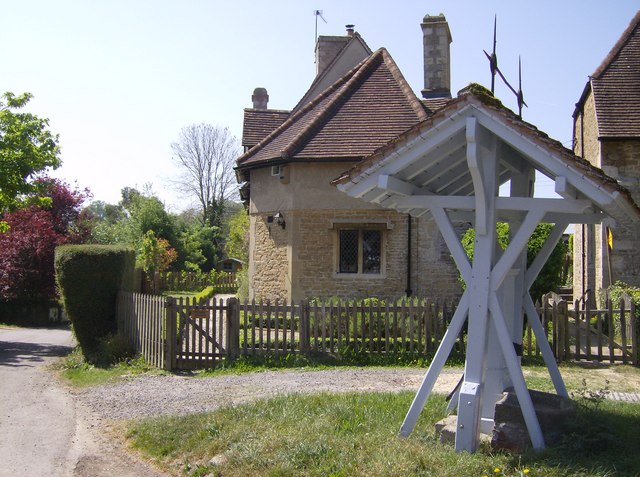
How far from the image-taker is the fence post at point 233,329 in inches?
530

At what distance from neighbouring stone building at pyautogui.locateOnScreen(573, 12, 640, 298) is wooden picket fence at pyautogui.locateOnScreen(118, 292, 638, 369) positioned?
457 centimetres

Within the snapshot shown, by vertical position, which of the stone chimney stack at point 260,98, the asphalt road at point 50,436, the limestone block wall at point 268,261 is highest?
the stone chimney stack at point 260,98

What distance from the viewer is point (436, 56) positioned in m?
22.5

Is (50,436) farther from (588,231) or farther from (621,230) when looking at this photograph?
(588,231)

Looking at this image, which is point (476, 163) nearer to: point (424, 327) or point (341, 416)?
point (341, 416)

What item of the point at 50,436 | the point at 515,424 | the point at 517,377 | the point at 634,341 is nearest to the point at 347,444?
the point at 515,424

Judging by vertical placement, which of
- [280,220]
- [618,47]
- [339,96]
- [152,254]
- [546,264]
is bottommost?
[546,264]

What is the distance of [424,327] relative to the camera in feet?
46.7

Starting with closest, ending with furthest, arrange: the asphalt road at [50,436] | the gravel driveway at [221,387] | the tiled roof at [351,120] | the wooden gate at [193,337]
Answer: the asphalt road at [50,436] → the gravel driveway at [221,387] → the wooden gate at [193,337] → the tiled roof at [351,120]

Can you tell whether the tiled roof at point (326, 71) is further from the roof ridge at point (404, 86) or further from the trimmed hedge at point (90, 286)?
the trimmed hedge at point (90, 286)

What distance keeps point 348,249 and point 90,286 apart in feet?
23.6

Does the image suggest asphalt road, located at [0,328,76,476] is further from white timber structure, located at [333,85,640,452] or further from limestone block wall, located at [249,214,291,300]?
limestone block wall, located at [249,214,291,300]

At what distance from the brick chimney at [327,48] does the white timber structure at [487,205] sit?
19.9m

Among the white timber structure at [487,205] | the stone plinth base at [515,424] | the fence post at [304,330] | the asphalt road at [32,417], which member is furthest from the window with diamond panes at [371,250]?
the stone plinth base at [515,424]
